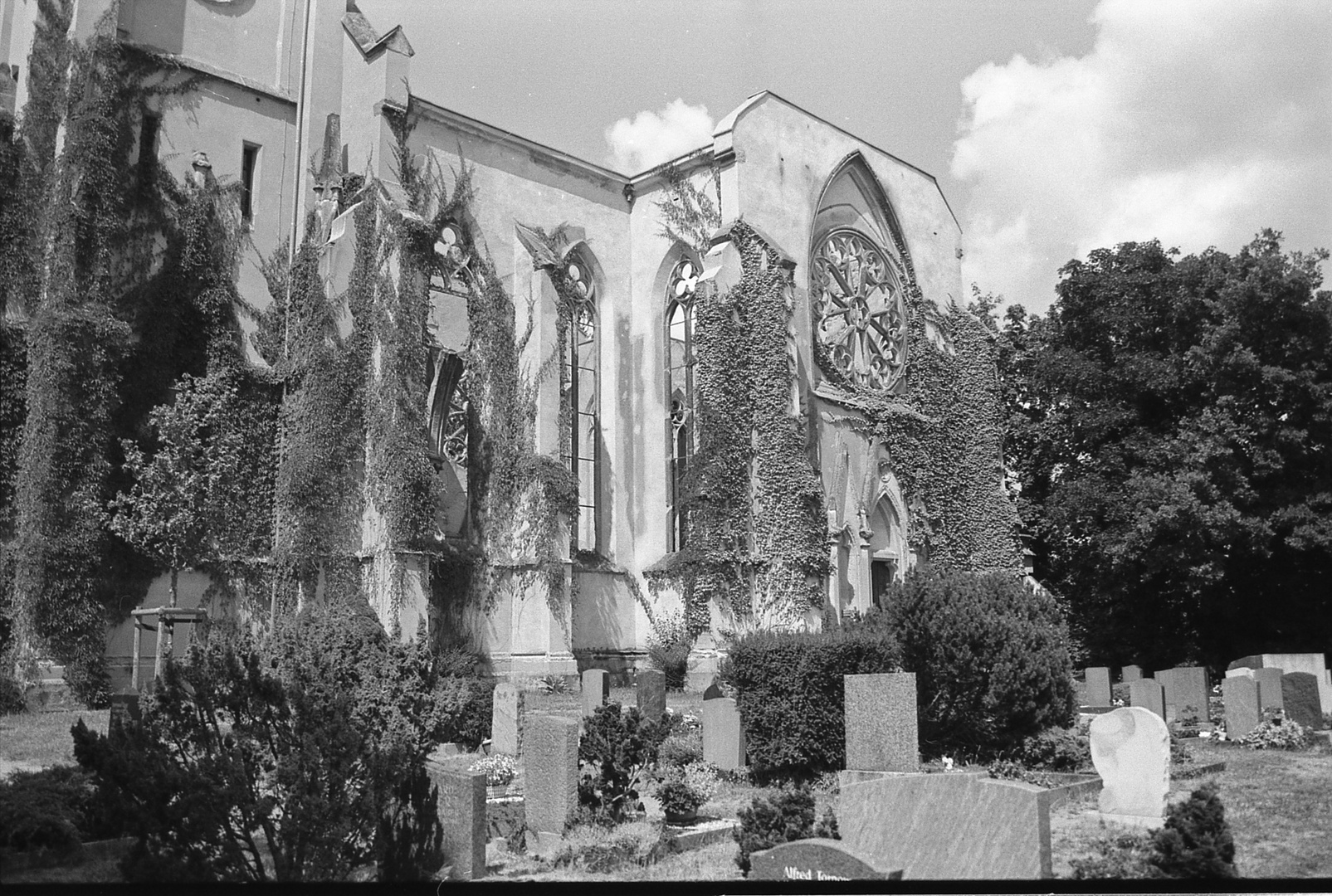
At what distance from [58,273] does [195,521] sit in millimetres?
4708

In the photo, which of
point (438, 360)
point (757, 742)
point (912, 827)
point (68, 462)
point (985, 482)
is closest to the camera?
point (912, 827)

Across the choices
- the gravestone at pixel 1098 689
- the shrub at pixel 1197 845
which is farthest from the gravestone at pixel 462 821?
the gravestone at pixel 1098 689

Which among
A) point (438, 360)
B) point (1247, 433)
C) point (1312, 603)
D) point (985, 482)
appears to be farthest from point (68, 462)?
point (1312, 603)

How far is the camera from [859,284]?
28109mm

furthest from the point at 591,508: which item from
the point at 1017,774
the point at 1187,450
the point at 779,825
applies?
the point at 779,825

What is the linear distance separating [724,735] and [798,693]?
125cm

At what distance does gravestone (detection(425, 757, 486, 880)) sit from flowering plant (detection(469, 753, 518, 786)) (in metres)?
4.93

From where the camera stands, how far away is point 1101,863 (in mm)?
8195

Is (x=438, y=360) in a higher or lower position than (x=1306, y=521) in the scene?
higher

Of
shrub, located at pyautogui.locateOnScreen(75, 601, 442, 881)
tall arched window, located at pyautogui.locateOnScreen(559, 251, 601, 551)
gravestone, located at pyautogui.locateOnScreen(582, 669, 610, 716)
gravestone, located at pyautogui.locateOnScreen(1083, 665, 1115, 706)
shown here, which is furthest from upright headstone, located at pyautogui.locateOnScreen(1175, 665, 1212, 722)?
shrub, located at pyautogui.locateOnScreen(75, 601, 442, 881)

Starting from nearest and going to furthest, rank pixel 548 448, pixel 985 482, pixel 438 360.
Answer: pixel 548 448 → pixel 438 360 → pixel 985 482

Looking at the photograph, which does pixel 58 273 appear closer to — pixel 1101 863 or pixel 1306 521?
pixel 1101 863

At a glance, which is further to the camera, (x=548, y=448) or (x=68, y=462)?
(x=548, y=448)

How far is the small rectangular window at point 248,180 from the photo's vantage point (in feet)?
71.0
